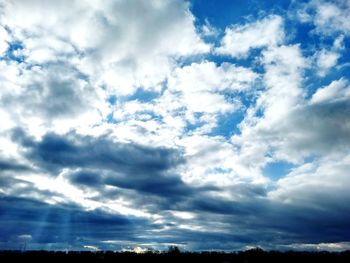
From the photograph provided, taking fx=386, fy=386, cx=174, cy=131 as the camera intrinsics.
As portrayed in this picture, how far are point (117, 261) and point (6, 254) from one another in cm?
2002

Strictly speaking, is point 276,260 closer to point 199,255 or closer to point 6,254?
point 199,255

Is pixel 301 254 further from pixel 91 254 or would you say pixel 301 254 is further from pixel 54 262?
pixel 54 262

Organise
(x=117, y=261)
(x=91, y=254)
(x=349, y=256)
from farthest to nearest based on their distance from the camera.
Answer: (x=91, y=254) → (x=117, y=261) → (x=349, y=256)

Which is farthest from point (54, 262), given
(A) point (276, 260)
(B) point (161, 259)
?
(A) point (276, 260)

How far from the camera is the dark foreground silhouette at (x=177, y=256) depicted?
173ft

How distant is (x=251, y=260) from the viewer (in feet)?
175

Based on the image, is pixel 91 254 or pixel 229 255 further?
pixel 91 254

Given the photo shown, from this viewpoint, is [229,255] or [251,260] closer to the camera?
[251,260]

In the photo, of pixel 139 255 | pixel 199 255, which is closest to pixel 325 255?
pixel 199 255

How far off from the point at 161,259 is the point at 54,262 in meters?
15.9

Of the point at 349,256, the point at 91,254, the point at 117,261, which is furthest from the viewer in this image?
the point at 91,254

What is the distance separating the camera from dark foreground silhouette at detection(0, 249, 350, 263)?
52825mm

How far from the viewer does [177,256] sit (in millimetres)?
57906

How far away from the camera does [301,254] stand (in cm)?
5484
